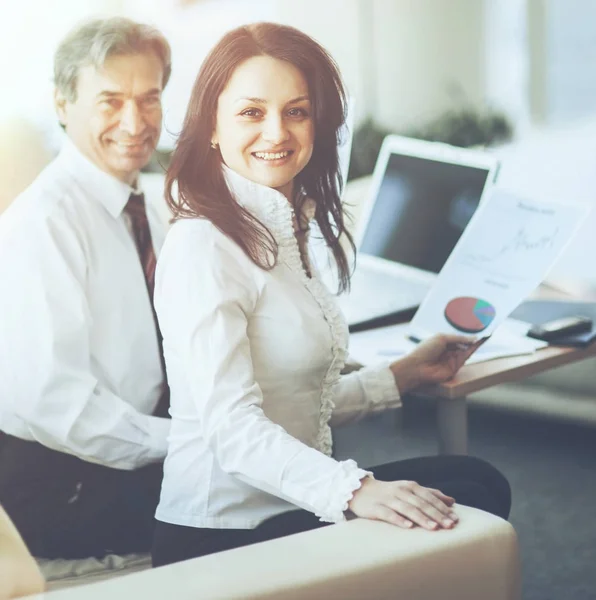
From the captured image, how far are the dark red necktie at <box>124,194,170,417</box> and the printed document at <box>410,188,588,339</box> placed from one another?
480 millimetres

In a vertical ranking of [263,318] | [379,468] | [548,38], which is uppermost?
[548,38]

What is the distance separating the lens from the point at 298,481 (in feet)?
3.75

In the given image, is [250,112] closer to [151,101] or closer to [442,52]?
[151,101]

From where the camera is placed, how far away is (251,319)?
4.14 feet

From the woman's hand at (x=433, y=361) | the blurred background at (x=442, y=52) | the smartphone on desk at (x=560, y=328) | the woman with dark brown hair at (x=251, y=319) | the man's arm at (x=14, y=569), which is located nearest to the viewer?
the man's arm at (x=14, y=569)

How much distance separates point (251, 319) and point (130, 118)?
1.65 feet

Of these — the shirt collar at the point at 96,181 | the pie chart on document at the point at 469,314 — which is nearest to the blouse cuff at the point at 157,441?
the shirt collar at the point at 96,181

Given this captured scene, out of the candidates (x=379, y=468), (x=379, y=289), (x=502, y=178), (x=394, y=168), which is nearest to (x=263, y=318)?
(x=379, y=468)

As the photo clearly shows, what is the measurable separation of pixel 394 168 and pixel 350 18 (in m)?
0.37

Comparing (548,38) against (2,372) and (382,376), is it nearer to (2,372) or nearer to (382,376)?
(382,376)

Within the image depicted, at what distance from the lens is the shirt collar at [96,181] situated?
1.58 meters

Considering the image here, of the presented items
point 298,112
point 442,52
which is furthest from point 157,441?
point 442,52

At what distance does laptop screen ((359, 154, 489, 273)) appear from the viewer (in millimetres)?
1964

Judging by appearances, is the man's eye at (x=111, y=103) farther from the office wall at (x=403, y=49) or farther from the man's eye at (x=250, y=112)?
the office wall at (x=403, y=49)
